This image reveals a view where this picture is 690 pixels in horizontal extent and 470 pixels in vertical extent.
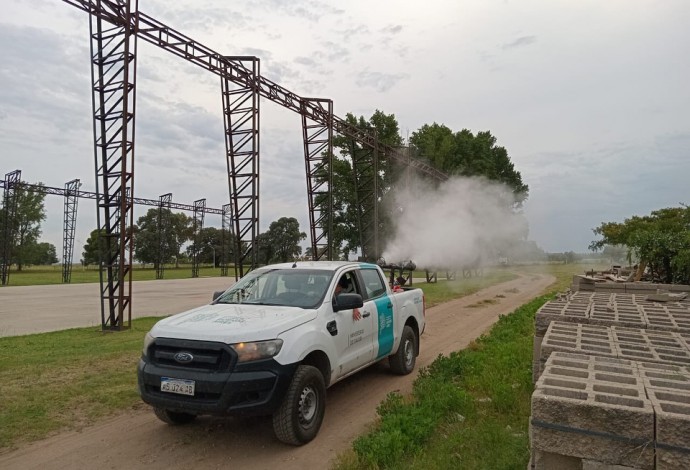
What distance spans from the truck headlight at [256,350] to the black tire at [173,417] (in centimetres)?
131

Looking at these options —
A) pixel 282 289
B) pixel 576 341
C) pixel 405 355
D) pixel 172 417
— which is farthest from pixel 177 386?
pixel 405 355

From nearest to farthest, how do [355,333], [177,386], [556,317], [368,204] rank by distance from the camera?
[177,386]
[556,317]
[355,333]
[368,204]

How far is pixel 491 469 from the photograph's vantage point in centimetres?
389

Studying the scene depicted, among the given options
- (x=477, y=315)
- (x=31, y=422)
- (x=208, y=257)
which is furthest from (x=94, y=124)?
(x=208, y=257)

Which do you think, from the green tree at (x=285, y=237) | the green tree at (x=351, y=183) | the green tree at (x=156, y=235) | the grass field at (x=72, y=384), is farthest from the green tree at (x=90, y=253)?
the grass field at (x=72, y=384)

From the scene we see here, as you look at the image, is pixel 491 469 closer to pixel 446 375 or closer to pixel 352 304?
pixel 352 304

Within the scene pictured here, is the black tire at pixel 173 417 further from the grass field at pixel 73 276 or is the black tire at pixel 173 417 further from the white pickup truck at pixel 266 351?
the grass field at pixel 73 276

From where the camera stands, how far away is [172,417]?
17.5 feet

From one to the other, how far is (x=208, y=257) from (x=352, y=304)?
85.3 m

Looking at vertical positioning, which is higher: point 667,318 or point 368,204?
point 368,204

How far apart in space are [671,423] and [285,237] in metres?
51.6

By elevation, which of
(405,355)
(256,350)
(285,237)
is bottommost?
(405,355)

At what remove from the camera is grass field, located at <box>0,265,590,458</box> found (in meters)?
5.38

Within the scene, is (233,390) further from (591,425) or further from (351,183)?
(351,183)
